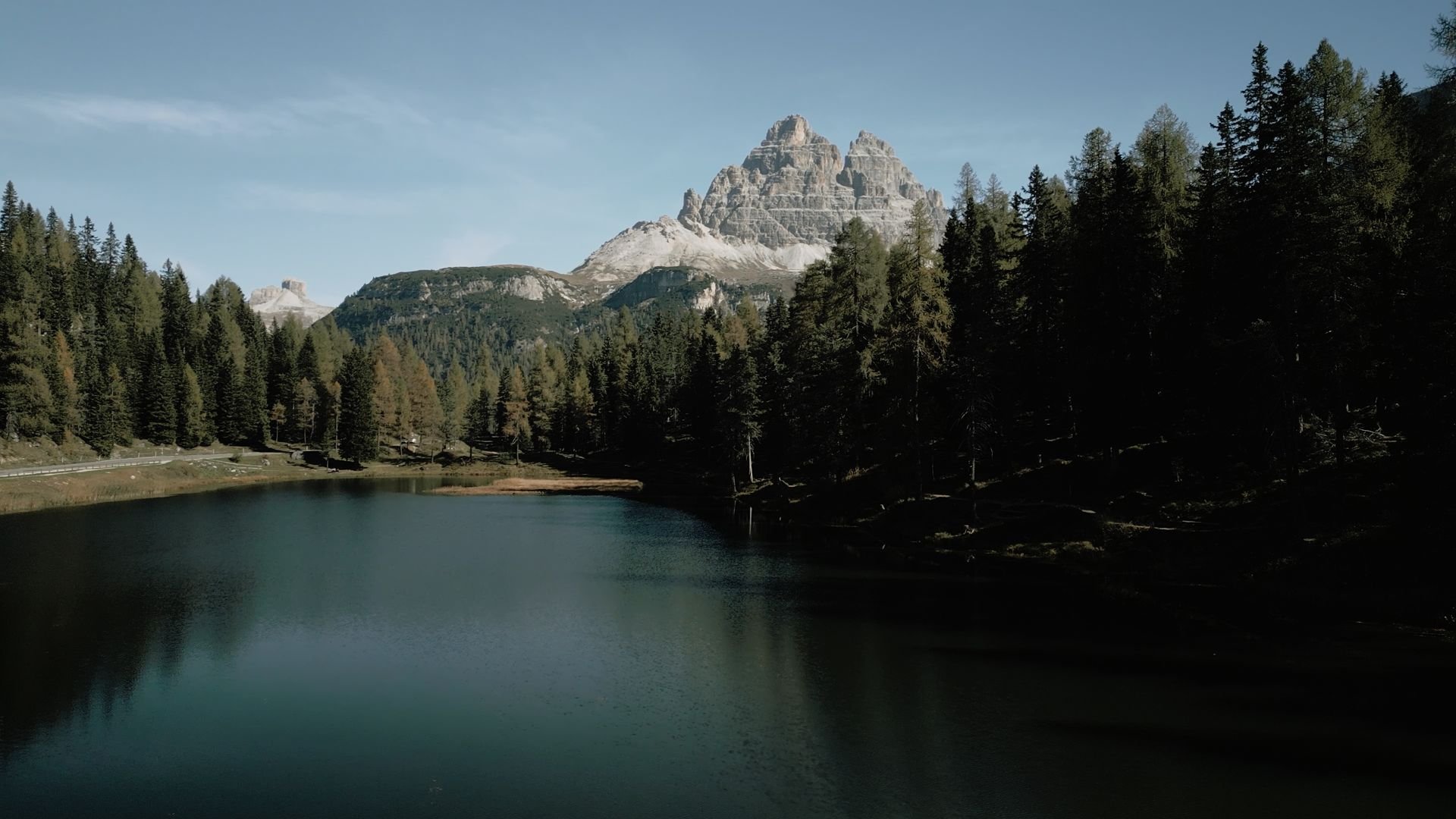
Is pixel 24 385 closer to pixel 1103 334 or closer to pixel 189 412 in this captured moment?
pixel 189 412

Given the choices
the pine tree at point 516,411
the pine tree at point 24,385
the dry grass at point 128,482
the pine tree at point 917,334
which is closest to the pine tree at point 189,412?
the dry grass at point 128,482

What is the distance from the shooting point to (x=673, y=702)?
2641 centimetres

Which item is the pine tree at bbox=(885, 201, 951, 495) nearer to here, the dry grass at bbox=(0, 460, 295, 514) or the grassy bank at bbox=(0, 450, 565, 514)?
the grassy bank at bbox=(0, 450, 565, 514)

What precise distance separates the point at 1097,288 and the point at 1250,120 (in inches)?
466

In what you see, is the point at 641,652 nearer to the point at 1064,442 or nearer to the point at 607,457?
the point at 1064,442

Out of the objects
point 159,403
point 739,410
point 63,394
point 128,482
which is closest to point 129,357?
point 159,403

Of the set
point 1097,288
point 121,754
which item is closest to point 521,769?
point 121,754

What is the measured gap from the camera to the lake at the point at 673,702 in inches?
778

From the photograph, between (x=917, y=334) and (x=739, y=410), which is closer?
(x=917, y=334)

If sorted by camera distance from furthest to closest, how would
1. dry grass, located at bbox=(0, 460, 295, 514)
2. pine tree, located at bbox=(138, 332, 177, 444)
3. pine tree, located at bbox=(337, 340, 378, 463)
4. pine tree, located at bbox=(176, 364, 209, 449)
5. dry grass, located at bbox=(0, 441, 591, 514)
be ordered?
1. pine tree, located at bbox=(337, 340, 378, 463)
2. pine tree, located at bbox=(176, 364, 209, 449)
3. pine tree, located at bbox=(138, 332, 177, 444)
4. dry grass, located at bbox=(0, 441, 591, 514)
5. dry grass, located at bbox=(0, 460, 295, 514)

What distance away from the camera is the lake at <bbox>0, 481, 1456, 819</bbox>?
1977cm

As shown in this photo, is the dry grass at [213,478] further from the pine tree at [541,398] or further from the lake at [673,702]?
the lake at [673,702]

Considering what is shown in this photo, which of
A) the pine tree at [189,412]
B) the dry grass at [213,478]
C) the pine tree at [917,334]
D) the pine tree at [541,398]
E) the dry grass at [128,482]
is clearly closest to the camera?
the pine tree at [917,334]

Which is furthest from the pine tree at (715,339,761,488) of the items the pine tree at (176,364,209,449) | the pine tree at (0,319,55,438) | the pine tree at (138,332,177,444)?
the pine tree at (138,332,177,444)
